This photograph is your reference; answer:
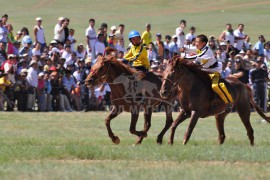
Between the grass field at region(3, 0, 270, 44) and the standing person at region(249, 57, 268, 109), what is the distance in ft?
41.4

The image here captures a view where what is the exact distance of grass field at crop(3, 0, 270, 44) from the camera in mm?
46041

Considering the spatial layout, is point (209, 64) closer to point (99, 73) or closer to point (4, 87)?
point (99, 73)

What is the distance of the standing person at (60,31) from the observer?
2967cm

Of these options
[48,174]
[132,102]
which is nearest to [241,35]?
[132,102]

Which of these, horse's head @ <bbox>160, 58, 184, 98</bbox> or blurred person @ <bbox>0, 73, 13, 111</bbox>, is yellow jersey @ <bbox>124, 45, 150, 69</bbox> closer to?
horse's head @ <bbox>160, 58, 184, 98</bbox>

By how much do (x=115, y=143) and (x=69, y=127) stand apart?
627 centimetres

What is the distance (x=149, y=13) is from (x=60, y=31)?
22.1 meters

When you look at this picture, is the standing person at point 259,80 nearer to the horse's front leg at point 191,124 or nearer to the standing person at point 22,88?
the standing person at point 22,88

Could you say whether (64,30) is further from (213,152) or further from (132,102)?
(213,152)

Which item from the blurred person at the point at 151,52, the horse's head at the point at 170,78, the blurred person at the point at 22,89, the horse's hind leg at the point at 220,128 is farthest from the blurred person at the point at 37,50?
the horse's head at the point at 170,78

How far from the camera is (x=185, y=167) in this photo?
1201 cm

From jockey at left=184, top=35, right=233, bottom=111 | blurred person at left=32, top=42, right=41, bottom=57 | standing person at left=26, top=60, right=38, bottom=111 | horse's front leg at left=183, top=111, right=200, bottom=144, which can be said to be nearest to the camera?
horse's front leg at left=183, top=111, right=200, bottom=144

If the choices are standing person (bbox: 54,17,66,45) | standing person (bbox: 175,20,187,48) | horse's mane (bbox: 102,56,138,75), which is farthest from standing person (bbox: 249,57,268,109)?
horse's mane (bbox: 102,56,138,75)

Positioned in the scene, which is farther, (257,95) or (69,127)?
(257,95)
